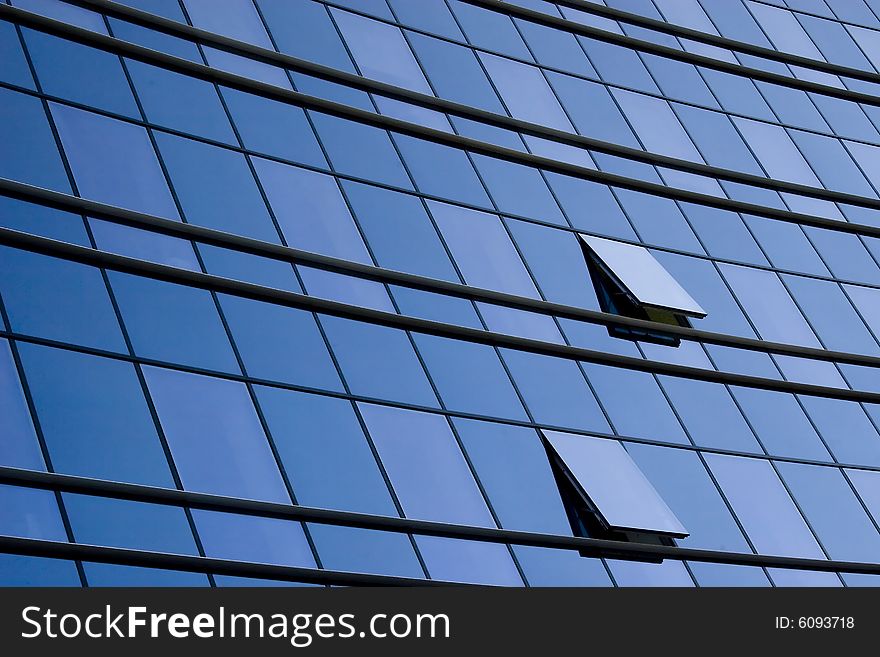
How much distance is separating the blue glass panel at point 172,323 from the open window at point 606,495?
6.08 meters

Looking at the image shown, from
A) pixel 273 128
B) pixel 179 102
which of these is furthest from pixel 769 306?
pixel 179 102

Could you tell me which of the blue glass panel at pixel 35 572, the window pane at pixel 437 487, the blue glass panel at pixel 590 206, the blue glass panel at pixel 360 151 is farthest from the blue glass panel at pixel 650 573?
the blue glass panel at pixel 35 572

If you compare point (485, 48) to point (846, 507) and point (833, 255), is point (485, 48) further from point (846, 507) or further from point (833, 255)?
point (846, 507)

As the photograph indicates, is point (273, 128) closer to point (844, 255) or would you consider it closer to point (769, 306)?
point (769, 306)

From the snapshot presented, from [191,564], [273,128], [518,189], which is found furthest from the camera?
[518,189]

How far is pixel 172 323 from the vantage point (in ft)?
62.5

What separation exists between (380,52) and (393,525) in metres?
12.1

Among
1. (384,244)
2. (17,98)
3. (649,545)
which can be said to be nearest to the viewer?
(17,98)

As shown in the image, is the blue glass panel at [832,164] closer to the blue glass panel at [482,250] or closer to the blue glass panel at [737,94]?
the blue glass panel at [737,94]

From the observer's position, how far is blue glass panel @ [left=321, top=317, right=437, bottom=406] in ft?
67.5

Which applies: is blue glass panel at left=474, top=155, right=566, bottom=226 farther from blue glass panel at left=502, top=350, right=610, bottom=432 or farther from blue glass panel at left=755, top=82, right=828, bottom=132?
blue glass panel at left=755, top=82, right=828, bottom=132
